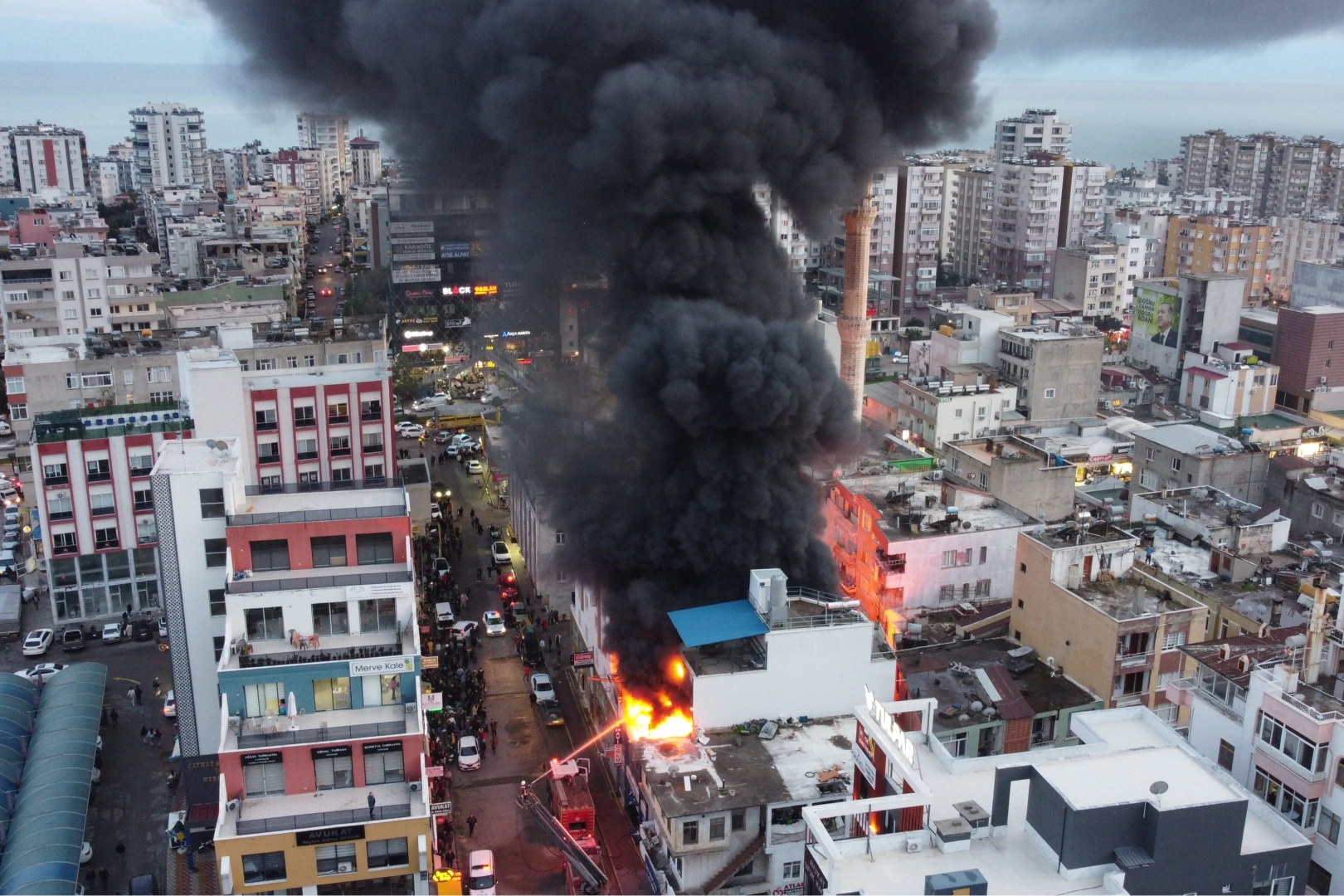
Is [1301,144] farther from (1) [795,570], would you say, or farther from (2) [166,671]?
(2) [166,671]

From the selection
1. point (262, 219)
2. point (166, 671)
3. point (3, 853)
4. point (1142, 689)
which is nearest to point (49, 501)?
point (166, 671)

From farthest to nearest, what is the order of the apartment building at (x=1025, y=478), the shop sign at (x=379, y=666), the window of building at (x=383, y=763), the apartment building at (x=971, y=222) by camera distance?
the apartment building at (x=971, y=222) → the apartment building at (x=1025, y=478) → the shop sign at (x=379, y=666) → the window of building at (x=383, y=763)

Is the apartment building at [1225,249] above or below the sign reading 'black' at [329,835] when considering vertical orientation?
above

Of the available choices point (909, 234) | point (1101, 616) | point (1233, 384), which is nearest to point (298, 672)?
point (1101, 616)

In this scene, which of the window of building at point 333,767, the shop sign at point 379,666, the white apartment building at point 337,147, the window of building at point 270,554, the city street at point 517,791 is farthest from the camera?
the white apartment building at point 337,147

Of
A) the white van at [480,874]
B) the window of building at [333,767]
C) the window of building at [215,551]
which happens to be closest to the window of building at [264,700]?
the window of building at [333,767]

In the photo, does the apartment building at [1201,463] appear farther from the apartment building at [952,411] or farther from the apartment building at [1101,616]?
the apartment building at [1101,616]

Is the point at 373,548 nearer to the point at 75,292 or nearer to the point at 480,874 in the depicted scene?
the point at 480,874

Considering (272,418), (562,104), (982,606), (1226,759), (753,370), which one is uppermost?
(562,104)
